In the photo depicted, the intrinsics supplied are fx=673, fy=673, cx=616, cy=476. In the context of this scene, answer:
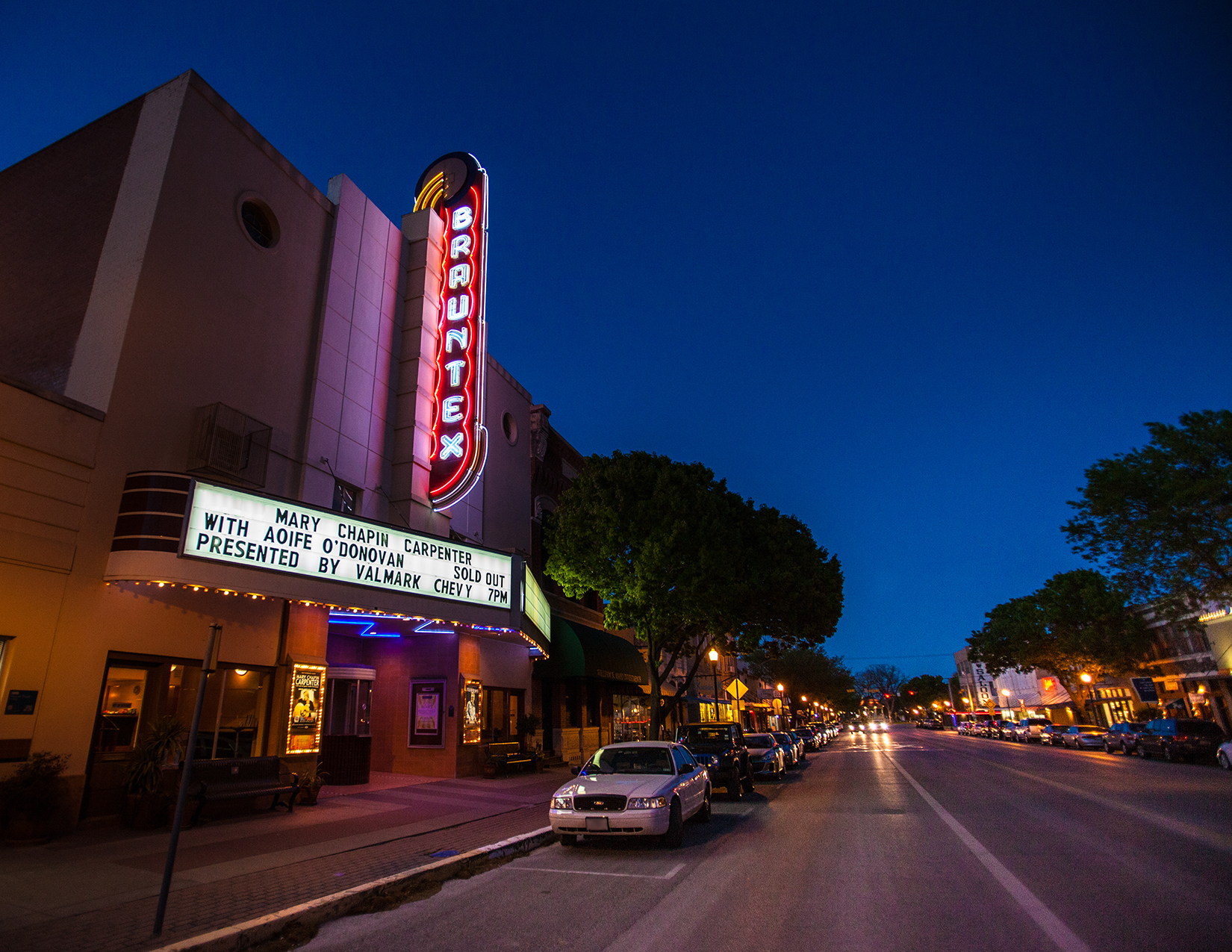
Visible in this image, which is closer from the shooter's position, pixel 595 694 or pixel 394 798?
pixel 394 798

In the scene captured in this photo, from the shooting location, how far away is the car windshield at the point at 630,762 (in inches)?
447

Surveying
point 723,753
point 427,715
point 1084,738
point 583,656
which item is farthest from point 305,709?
point 1084,738

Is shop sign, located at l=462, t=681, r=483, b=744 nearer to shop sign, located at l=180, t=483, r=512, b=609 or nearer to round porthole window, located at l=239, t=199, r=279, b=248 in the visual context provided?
shop sign, located at l=180, t=483, r=512, b=609

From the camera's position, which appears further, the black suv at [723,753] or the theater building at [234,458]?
the black suv at [723,753]

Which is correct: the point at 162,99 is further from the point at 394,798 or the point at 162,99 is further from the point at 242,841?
the point at 394,798

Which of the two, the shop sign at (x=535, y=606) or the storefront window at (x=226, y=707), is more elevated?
the shop sign at (x=535, y=606)

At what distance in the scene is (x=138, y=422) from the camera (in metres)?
12.5

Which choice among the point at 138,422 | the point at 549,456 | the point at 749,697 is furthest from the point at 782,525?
the point at 749,697

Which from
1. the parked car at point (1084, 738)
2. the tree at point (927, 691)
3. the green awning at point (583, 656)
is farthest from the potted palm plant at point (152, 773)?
the tree at point (927, 691)

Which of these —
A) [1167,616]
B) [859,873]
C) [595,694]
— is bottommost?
[859,873]

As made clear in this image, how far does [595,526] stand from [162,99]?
53.9 ft

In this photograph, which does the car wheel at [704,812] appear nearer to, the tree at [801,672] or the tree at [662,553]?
the tree at [662,553]

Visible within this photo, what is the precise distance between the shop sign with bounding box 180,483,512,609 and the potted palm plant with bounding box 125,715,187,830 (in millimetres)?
3142

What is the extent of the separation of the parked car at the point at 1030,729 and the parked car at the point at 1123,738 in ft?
36.1
